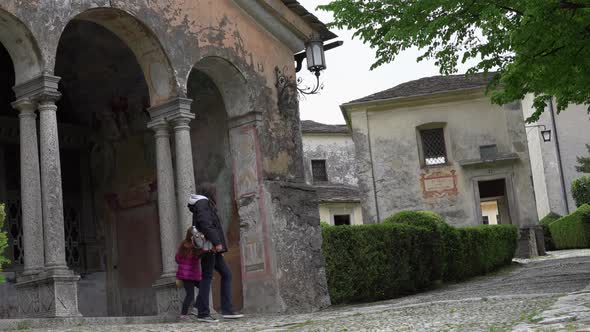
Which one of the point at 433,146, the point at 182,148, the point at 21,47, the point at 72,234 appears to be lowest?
the point at 72,234

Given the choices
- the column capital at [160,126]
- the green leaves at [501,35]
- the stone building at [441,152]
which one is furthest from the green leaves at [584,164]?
the column capital at [160,126]

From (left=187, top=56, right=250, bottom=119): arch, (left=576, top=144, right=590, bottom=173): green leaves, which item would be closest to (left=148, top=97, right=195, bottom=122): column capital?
(left=187, top=56, right=250, bottom=119): arch

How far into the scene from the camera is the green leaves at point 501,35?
31.4 feet

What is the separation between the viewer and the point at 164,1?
33.4 ft

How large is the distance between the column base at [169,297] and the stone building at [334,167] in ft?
90.7

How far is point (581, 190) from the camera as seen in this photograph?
110 feet

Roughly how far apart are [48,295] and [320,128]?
33026 millimetres

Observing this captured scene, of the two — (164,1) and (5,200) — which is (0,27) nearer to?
(164,1)

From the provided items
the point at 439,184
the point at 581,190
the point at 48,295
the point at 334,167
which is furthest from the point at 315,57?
the point at 334,167

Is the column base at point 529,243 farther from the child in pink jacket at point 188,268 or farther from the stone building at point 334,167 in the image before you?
the child in pink jacket at point 188,268

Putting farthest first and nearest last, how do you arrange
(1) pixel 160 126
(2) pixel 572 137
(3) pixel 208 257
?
(2) pixel 572 137 < (1) pixel 160 126 < (3) pixel 208 257

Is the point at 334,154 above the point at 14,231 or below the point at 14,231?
above

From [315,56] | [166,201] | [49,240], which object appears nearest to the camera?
[49,240]

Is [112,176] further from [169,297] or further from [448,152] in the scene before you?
[448,152]
